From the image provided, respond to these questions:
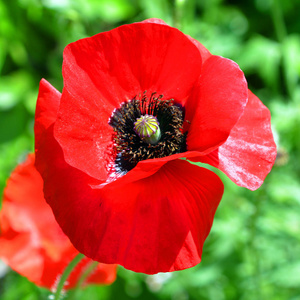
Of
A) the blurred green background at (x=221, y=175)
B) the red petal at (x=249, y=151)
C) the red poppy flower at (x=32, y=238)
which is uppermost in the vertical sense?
the red petal at (x=249, y=151)

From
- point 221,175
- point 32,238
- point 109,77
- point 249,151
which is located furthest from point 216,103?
point 221,175

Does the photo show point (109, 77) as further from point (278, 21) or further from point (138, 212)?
point (278, 21)

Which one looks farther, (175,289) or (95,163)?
(175,289)

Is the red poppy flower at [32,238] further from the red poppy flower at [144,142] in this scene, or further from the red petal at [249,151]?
the red petal at [249,151]

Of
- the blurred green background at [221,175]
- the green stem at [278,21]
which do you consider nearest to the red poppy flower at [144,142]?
the blurred green background at [221,175]

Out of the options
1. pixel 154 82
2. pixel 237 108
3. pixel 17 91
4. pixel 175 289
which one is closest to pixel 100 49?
pixel 154 82

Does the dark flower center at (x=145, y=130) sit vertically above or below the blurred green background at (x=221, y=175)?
above

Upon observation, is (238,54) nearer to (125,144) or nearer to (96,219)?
(125,144)
